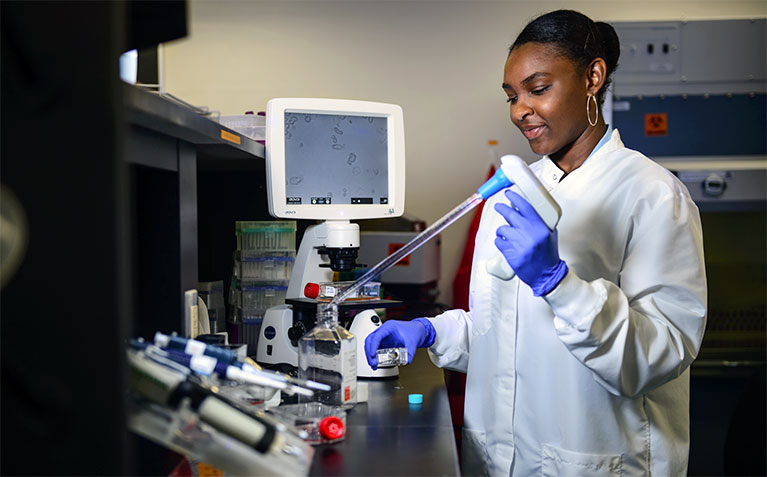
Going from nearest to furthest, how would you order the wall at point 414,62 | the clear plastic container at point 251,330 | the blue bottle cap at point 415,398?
1. the blue bottle cap at point 415,398
2. the clear plastic container at point 251,330
3. the wall at point 414,62

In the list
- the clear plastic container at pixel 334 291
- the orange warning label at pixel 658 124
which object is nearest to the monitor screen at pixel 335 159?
the clear plastic container at pixel 334 291

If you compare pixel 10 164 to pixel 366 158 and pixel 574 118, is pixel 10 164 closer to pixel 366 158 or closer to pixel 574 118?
pixel 574 118

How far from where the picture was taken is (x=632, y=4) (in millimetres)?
3643

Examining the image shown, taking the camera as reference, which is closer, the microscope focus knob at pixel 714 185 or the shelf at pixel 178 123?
the shelf at pixel 178 123

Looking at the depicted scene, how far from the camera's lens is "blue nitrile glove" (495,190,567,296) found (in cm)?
120

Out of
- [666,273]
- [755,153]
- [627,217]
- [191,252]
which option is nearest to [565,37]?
[627,217]

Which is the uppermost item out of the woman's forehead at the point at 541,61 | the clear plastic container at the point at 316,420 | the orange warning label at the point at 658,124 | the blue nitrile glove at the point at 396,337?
the orange warning label at the point at 658,124

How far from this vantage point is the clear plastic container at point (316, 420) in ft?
3.73

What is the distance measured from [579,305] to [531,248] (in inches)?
5.1

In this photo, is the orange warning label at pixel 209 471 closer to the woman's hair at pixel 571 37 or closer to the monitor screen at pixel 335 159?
the monitor screen at pixel 335 159

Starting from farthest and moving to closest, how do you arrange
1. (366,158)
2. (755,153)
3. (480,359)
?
(755,153)
(366,158)
(480,359)

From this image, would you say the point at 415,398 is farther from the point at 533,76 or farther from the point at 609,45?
the point at 609,45

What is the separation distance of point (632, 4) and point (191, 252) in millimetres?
3219

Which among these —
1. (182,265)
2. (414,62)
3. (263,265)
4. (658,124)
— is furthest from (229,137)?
(414,62)
